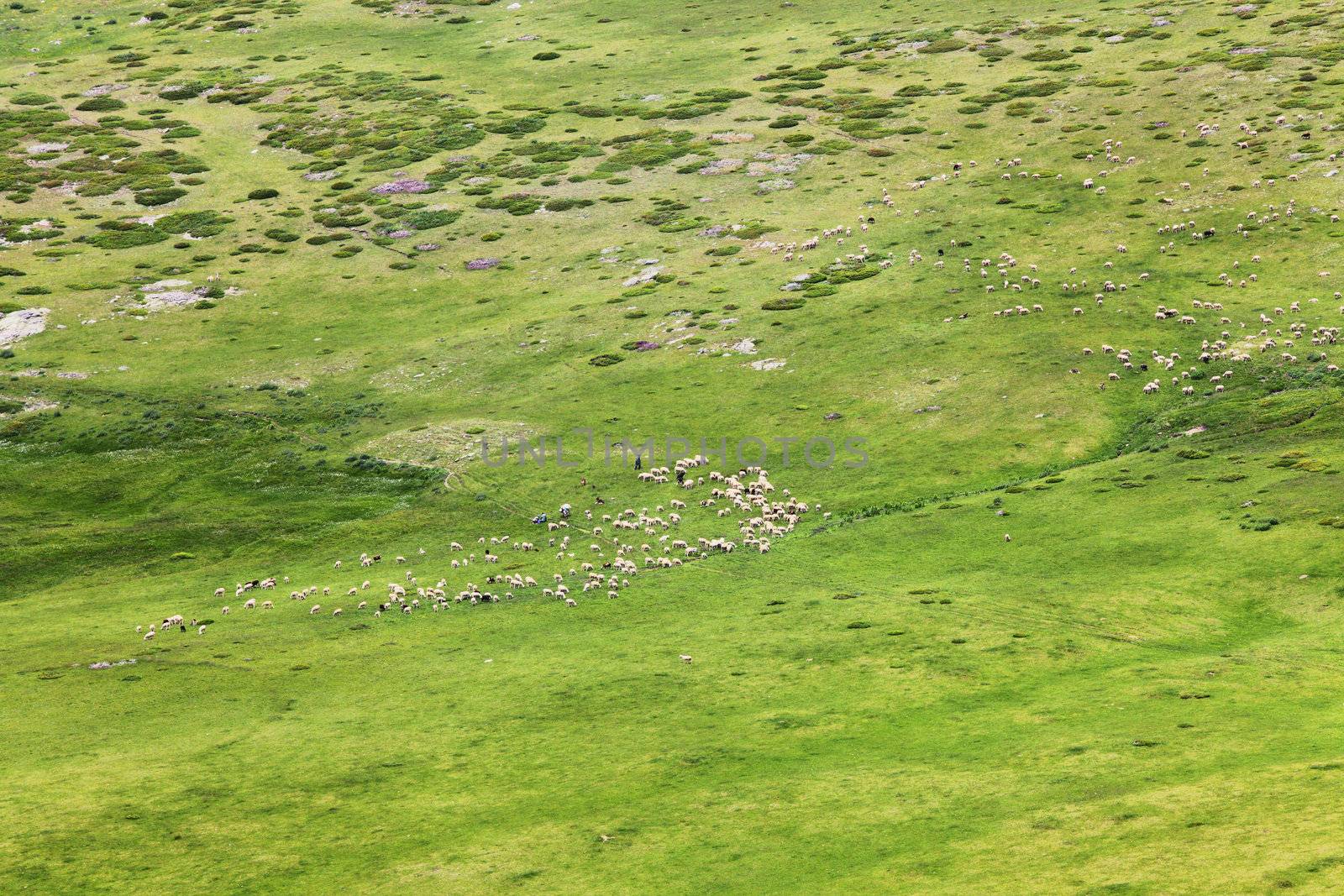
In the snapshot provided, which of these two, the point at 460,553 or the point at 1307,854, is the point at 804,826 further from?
the point at 460,553

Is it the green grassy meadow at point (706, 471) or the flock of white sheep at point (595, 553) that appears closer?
the green grassy meadow at point (706, 471)

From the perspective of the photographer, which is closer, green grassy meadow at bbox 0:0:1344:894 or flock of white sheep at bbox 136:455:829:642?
green grassy meadow at bbox 0:0:1344:894

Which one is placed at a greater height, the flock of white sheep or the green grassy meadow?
the green grassy meadow

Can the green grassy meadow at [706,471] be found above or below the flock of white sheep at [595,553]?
above

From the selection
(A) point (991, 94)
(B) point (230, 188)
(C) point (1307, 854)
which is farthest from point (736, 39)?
(C) point (1307, 854)

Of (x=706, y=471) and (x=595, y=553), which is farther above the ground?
(x=706, y=471)

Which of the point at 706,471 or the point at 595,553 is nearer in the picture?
the point at 595,553

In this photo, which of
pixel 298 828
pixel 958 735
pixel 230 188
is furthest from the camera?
pixel 230 188

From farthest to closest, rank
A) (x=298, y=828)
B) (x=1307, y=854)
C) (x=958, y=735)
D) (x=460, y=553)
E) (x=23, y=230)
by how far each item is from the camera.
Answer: (x=23, y=230) → (x=460, y=553) → (x=958, y=735) → (x=298, y=828) → (x=1307, y=854)
